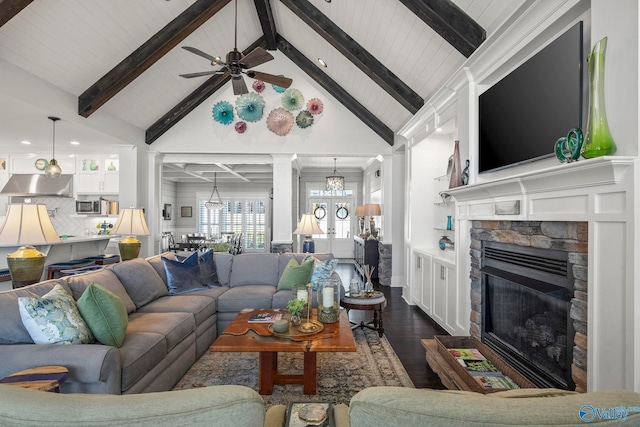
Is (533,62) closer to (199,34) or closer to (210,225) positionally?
(199,34)

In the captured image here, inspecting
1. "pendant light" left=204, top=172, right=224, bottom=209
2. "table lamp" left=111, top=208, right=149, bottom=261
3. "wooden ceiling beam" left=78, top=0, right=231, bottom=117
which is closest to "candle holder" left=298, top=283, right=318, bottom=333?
"table lamp" left=111, top=208, right=149, bottom=261

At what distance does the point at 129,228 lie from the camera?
435 cm

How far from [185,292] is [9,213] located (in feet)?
5.71

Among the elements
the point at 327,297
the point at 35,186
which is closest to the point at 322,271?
the point at 327,297

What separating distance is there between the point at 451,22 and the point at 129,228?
4212 millimetres

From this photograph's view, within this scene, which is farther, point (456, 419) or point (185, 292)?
point (185, 292)

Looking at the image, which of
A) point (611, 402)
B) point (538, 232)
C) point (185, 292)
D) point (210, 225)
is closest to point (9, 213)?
point (185, 292)

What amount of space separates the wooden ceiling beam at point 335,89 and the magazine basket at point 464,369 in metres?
4.19

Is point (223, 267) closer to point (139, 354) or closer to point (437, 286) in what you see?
point (139, 354)

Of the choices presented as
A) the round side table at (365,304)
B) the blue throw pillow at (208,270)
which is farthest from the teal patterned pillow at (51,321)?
the round side table at (365,304)

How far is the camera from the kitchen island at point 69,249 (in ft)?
13.8

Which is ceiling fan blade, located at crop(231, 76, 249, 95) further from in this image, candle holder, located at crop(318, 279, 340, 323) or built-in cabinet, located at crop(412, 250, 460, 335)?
built-in cabinet, located at crop(412, 250, 460, 335)

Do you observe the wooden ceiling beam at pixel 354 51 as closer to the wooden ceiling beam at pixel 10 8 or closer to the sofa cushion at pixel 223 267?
the wooden ceiling beam at pixel 10 8

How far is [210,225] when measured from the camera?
11.4 m
